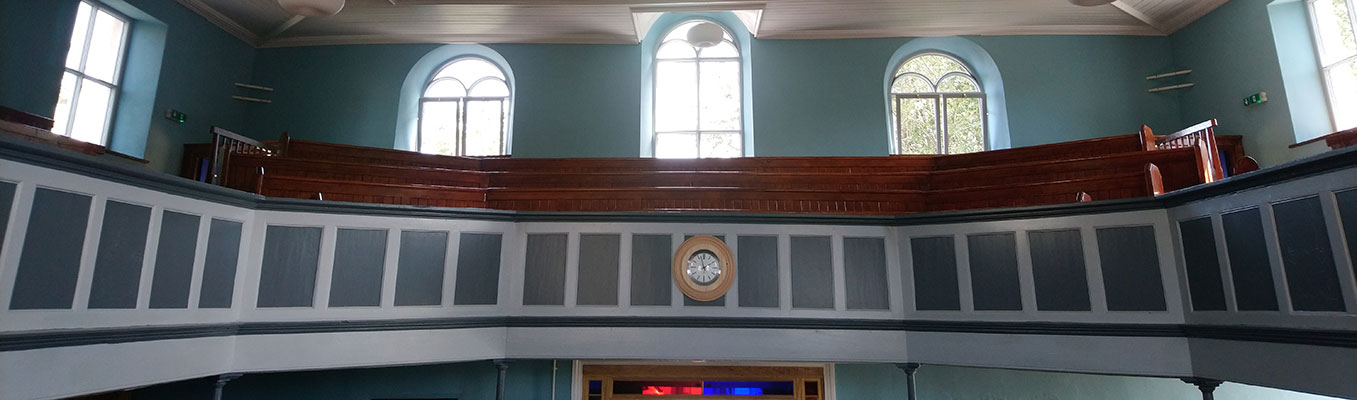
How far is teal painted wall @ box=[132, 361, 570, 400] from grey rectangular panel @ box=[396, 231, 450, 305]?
2239mm

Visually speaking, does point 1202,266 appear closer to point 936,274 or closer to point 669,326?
point 936,274

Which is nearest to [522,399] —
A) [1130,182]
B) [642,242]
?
[642,242]

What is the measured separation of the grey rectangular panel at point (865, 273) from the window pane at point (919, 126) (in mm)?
5045

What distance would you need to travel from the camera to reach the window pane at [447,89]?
11.0 metres

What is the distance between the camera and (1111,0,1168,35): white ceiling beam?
9.68 m

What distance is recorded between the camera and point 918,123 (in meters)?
10.7

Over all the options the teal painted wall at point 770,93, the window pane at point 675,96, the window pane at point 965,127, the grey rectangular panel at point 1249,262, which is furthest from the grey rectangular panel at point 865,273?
the window pane at point 965,127

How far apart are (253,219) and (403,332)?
1526 mm

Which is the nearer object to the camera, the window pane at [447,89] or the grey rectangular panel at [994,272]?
the grey rectangular panel at [994,272]

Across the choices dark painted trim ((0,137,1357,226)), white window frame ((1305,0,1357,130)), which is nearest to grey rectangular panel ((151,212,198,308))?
dark painted trim ((0,137,1357,226))

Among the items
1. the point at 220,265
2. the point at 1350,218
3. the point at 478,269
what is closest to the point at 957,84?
the point at 1350,218

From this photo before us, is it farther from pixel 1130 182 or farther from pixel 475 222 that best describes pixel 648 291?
pixel 1130 182

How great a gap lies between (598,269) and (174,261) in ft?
10.7

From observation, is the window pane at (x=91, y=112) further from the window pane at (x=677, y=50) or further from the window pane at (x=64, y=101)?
the window pane at (x=677, y=50)
